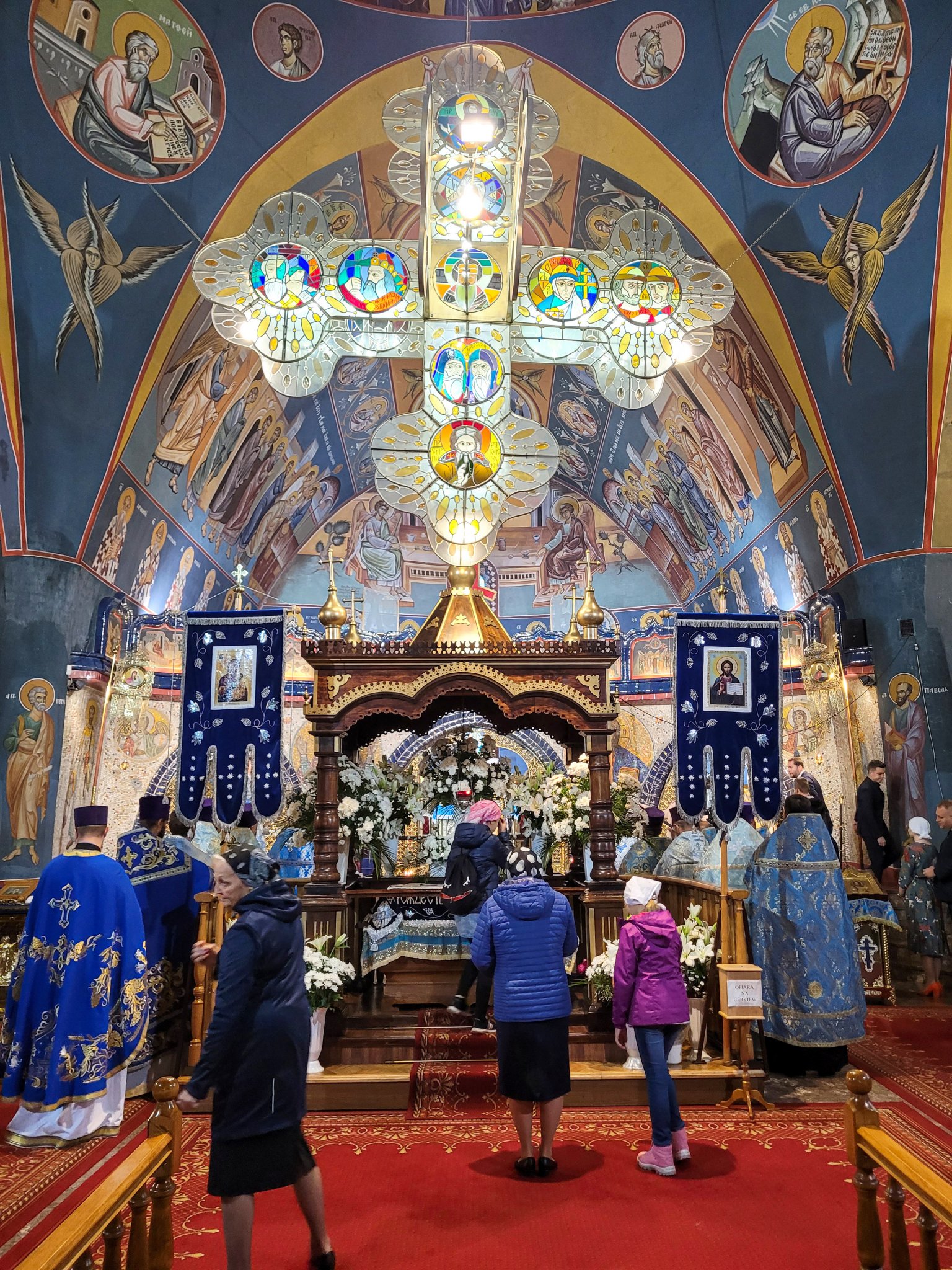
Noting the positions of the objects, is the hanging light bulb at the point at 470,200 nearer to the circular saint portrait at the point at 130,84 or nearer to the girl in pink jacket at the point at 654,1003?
the circular saint portrait at the point at 130,84

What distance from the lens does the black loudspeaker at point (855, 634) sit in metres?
12.3

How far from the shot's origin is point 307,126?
1156 centimetres

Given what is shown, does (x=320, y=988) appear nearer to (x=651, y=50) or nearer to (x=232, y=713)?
(x=232, y=713)

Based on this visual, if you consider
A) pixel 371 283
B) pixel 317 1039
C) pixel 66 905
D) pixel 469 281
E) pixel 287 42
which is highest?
pixel 287 42

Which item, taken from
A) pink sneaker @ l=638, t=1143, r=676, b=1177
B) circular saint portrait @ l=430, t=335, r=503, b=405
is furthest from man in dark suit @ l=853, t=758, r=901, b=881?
pink sneaker @ l=638, t=1143, r=676, b=1177

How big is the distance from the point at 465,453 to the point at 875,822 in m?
6.95

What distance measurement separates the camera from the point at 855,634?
40.5 feet

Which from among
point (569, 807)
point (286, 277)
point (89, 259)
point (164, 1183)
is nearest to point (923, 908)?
point (569, 807)

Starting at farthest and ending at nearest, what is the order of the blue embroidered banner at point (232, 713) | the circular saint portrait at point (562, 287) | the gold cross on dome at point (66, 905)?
the circular saint portrait at point (562, 287)
the blue embroidered banner at point (232, 713)
the gold cross on dome at point (66, 905)

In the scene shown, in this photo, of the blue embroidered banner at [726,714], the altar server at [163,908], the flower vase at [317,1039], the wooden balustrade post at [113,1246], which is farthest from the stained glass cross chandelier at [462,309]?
the wooden balustrade post at [113,1246]

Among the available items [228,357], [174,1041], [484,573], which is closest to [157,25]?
[228,357]

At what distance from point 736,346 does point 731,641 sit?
24.6ft

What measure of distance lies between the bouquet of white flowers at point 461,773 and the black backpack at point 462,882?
177 cm

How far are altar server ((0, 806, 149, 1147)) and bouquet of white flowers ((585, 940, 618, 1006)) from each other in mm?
3178
